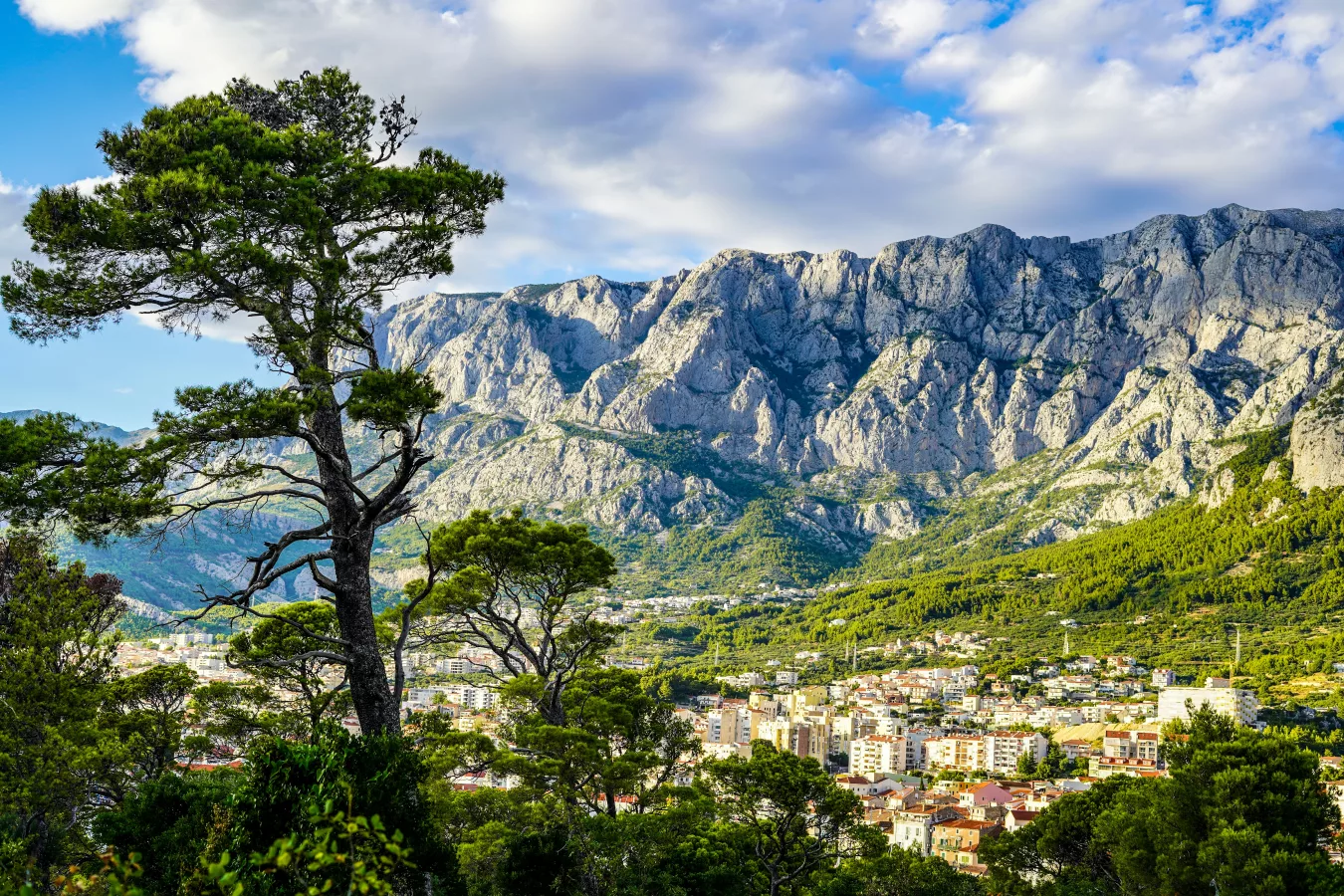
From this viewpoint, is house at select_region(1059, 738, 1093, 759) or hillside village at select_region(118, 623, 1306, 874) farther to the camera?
house at select_region(1059, 738, 1093, 759)

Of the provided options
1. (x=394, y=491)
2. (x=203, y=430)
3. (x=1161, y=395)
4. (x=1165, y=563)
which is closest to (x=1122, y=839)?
(x=394, y=491)

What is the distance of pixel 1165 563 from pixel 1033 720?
2046 inches

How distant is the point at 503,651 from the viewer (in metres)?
20.5

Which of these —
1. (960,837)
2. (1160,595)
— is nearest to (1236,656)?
(1160,595)

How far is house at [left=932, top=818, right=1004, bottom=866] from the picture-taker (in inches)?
2082

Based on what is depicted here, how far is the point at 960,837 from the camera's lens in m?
56.8

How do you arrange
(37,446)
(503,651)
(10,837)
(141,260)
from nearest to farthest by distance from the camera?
(37,446), (141,260), (10,837), (503,651)

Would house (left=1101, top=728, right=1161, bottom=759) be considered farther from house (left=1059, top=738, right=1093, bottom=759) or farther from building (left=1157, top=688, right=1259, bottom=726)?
building (left=1157, top=688, right=1259, bottom=726)

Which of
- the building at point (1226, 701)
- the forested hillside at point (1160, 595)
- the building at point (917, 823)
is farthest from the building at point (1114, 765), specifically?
the forested hillside at point (1160, 595)

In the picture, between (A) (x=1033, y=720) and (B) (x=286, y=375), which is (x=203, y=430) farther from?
(A) (x=1033, y=720)

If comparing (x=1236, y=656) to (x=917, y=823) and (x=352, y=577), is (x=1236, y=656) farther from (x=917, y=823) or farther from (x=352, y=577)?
(x=352, y=577)

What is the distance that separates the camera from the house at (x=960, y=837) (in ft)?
173

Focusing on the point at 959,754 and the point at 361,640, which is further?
the point at 959,754

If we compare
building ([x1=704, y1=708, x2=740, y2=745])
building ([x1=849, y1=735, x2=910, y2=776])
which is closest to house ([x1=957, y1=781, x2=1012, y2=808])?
Answer: building ([x1=849, y1=735, x2=910, y2=776])
